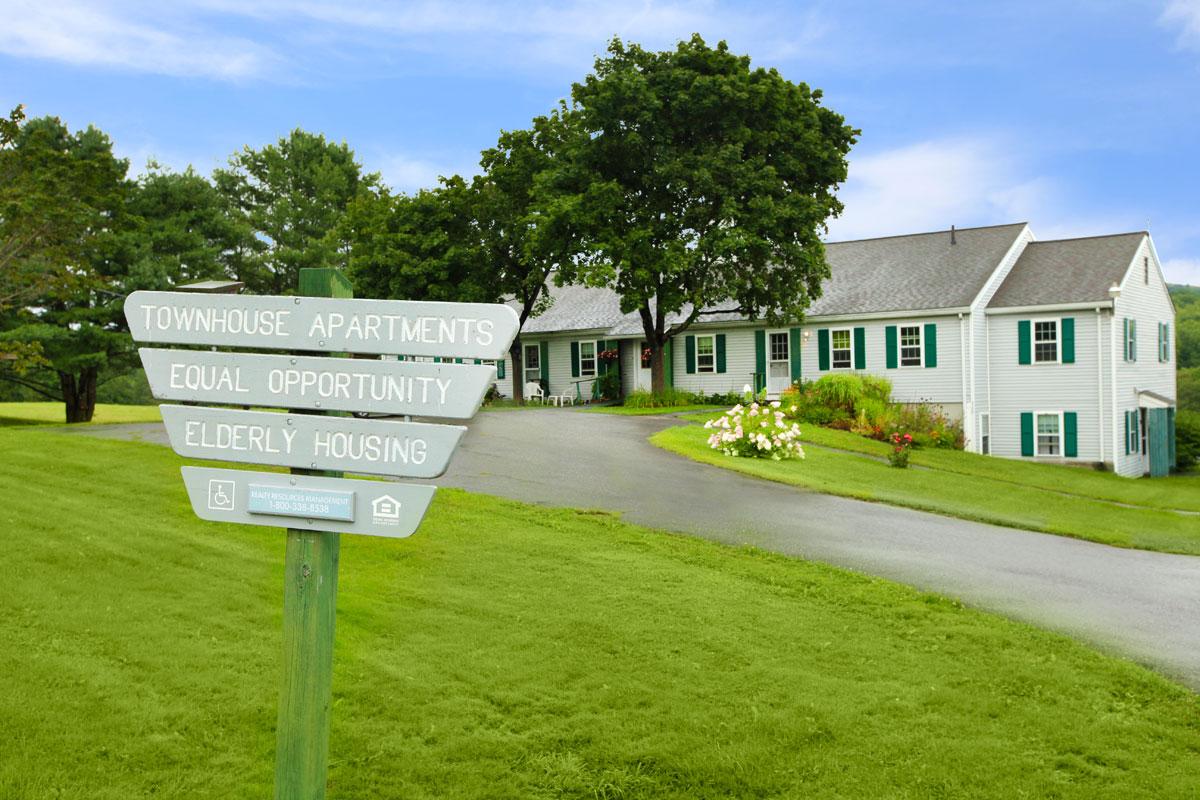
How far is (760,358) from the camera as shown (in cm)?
3216

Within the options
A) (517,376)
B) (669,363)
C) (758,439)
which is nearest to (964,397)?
(669,363)

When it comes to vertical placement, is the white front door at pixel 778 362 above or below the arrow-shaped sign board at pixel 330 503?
above

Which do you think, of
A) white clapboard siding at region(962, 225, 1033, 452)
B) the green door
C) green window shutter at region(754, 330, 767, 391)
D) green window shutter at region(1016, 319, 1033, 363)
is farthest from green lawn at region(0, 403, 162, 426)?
the green door

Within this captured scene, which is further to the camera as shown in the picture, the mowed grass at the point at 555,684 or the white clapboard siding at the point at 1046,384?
the white clapboard siding at the point at 1046,384

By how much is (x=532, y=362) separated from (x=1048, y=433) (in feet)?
61.3

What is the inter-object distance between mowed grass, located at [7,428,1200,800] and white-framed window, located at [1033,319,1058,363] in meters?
22.6

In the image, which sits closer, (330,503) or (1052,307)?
(330,503)

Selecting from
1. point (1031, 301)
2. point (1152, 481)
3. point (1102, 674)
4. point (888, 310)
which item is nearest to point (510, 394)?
point (888, 310)

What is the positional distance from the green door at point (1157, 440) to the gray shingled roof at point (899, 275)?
273 inches

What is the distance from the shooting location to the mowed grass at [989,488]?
15031 millimetres

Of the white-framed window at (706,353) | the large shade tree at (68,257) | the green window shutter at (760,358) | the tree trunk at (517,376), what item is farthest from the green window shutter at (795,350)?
the large shade tree at (68,257)

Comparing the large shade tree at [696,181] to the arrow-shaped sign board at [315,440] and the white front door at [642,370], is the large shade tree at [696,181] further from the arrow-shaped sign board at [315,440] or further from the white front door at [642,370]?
the arrow-shaped sign board at [315,440]

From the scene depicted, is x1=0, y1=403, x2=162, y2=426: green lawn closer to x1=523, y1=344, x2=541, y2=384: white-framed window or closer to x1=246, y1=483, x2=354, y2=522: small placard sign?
x1=523, y1=344, x2=541, y2=384: white-framed window

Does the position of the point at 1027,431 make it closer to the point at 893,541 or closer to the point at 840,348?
the point at 840,348
